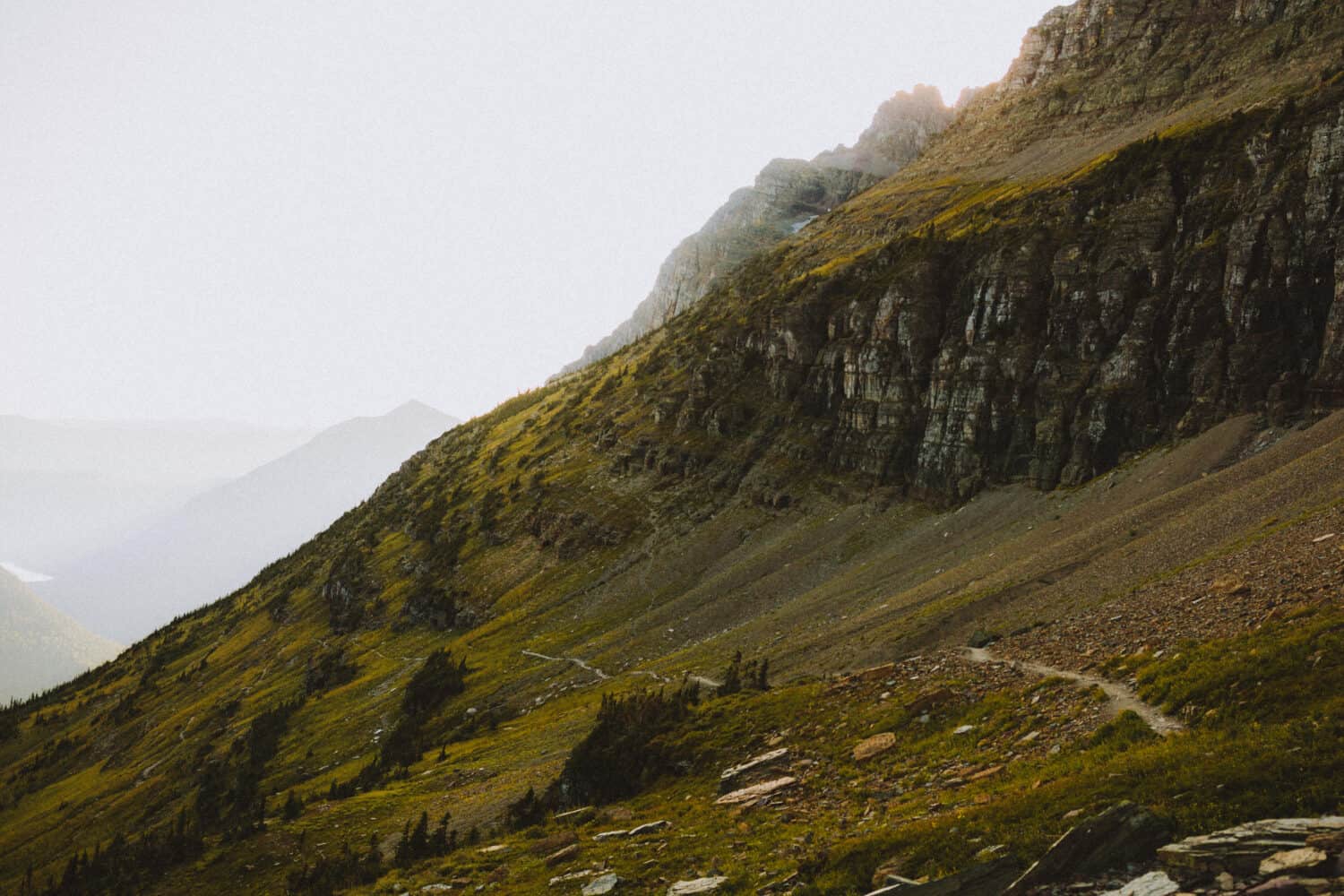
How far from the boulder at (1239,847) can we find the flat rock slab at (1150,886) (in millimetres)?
313

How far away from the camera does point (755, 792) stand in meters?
33.1

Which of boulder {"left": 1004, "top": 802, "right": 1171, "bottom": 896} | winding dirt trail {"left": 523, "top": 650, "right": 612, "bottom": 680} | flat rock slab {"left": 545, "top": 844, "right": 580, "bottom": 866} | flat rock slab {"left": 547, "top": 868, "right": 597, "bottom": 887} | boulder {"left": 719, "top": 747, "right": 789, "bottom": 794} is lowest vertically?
winding dirt trail {"left": 523, "top": 650, "right": 612, "bottom": 680}

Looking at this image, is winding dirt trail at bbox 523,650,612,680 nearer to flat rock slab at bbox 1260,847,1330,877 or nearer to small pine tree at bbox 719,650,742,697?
small pine tree at bbox 719,650,742,697

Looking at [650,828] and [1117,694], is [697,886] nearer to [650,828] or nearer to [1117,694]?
[650,828]

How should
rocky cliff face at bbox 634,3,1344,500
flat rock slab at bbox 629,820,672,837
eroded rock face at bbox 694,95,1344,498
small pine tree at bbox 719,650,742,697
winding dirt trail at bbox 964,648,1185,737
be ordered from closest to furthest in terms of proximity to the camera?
winding dirt trail at bbox 964,648,1185,737 → flat rock slab at bbox 629,820,672,837 → small pine tree at bbox 719,650,742,697 → eroded rock face at bbox 694,95,1344,498 → rocky cliff face at bbox 634,3,1344,500

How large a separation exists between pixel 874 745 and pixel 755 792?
19.4 feet

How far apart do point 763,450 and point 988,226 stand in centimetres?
5484

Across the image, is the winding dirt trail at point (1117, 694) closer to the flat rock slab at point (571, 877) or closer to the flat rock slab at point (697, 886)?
the flat rock slab at point (697, 886)

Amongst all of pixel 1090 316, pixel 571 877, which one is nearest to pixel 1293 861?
pixel 571 877

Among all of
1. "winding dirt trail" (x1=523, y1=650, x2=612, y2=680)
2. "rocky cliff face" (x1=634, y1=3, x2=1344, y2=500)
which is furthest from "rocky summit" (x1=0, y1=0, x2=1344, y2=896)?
"winding dirt trail" (x1=523, y1=650, x2=612, y2=680)

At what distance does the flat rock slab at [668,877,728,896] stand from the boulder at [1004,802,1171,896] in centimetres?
1041

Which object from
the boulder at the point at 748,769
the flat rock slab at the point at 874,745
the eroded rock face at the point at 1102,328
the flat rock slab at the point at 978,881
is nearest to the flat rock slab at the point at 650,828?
the boulder at the point at 748,769

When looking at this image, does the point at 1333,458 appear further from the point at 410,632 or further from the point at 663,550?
the point at 410,632

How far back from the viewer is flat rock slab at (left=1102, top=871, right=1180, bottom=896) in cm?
1432
